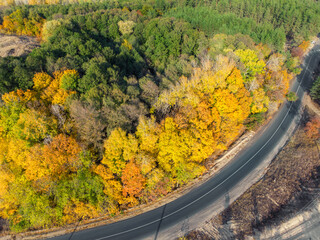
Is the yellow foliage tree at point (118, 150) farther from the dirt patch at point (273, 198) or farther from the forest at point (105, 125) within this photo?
the dirt patch at point (273, 198)

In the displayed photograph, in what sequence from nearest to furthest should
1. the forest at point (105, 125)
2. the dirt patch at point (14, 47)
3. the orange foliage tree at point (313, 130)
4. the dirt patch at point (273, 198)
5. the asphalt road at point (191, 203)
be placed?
the forest at point (105, 125) → the dirt patch at point (273, 198) → the asphalt road at point (191, 203) → the orange foliage tree at point (313, 130) → the dirt patch at point (14, 47)

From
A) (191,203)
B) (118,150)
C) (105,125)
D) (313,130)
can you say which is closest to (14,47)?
(105,125)

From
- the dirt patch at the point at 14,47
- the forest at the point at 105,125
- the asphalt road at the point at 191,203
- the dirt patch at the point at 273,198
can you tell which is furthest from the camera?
the dirt patch at the point at 14,47

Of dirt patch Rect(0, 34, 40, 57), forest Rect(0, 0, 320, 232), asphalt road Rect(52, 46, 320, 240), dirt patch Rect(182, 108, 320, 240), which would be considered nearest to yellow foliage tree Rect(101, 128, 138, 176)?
forest Rect(0, 0, 320, 232)

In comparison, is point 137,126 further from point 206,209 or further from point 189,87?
point 206,209

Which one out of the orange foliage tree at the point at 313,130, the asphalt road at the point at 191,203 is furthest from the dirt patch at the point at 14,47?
the orange foliage tree at the point at 313,130

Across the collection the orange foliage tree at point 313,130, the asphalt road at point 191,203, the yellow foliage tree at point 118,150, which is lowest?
the asphalt road at point 191,203

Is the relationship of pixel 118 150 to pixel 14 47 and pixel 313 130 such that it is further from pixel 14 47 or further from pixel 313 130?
pixel 14 47
